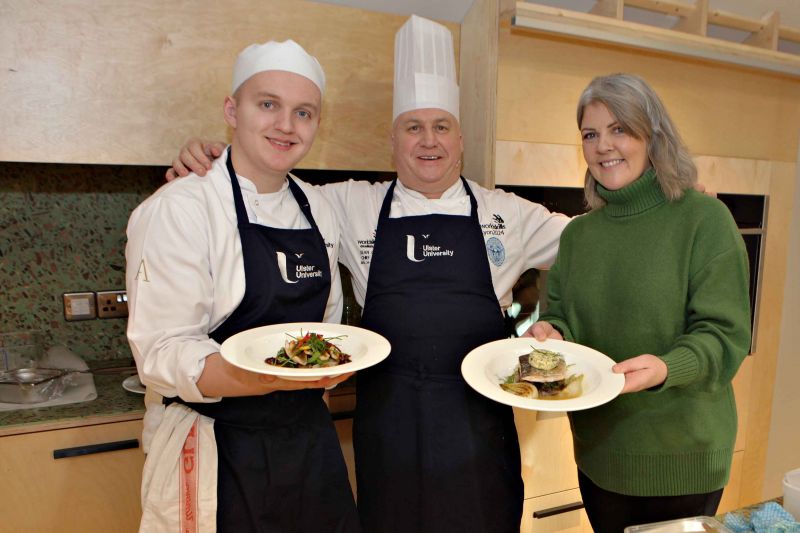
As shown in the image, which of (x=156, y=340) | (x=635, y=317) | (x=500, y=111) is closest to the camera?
(x=156, y=340)

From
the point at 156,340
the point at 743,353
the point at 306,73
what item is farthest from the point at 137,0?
the point at 743,353

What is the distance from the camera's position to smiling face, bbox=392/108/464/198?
63.0 inches

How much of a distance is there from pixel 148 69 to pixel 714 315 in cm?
158

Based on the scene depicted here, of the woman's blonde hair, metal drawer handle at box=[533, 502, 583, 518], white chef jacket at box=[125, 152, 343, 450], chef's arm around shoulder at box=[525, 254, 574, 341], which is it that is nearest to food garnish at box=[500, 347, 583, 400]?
chef's arm around shoulder at box=[525, 254, 574, 341]

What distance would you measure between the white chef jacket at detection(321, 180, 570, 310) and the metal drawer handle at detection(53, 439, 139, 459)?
79cm

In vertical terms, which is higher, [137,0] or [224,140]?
[137,0]

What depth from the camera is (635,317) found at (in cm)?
127

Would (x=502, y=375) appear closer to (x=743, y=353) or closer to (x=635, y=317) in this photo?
(x=635, y=317)

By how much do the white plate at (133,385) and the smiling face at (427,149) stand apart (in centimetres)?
106

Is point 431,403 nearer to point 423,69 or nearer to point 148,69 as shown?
point 423,69

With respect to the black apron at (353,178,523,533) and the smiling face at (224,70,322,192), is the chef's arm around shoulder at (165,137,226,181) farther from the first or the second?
the black apron at (353,178,523,533)

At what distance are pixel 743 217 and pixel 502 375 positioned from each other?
1644 millimetres

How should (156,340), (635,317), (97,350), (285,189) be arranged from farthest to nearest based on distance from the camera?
(97,350), (285,189), (635,317), (156,340)

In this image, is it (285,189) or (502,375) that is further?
(285,189)
